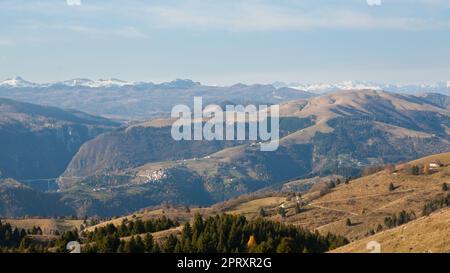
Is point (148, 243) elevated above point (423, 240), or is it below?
below

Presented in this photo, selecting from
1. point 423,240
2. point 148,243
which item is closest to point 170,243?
point 148,243

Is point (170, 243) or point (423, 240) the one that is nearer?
point (423, 240)

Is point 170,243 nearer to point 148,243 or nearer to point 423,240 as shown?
point 148,243

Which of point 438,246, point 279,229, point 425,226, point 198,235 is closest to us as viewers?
point 438,246

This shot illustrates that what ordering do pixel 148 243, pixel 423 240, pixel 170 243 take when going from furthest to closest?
pixel 148 243, pixel 170 243, pixel 423 240

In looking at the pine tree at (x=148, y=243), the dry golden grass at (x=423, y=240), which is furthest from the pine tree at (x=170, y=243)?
the dry golden grass at (x=423, y=240)

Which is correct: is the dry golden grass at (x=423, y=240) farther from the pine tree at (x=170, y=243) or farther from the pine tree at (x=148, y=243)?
the pine tree at (x=148, y=243)

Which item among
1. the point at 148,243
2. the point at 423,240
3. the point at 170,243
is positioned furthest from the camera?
the point at 148,243

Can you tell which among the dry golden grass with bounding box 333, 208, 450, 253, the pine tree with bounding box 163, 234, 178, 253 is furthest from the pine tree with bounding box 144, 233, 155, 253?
the dry golden grass with bounding box 333, 208, 450, 253
